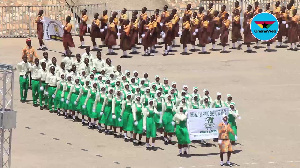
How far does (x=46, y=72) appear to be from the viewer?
3484 cm

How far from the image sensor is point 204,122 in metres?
30.4

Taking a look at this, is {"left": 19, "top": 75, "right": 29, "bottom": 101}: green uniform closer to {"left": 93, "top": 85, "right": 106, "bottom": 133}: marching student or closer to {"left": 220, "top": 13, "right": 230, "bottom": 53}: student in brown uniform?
{"left": 93, "top": 85, "right": 106, "bottom": 133}: marching student

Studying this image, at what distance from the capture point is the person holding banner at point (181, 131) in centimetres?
2967

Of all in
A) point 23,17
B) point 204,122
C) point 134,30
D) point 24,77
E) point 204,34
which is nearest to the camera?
point 204,122

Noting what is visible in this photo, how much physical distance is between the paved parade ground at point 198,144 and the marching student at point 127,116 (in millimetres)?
413

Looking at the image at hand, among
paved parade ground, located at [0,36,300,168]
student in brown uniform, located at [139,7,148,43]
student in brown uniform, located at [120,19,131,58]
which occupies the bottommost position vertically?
paved parade ground, located at [0,36,300,168]

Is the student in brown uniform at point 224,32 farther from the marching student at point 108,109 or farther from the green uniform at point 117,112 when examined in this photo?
the green uniform at point 117,112

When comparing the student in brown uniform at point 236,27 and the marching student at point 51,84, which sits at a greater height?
the student in brown uniform at point 236,27

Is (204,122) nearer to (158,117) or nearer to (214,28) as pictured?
(158,117)

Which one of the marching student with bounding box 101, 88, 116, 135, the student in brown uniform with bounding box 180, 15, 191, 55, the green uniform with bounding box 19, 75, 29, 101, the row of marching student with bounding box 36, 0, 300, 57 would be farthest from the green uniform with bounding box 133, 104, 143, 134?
the student in brown uniform with bounding box 180, 15, 191, 55

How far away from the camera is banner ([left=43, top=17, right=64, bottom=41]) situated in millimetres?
41188

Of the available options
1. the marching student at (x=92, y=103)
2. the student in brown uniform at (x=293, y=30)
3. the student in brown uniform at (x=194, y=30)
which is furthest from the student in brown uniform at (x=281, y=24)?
the marching student at (x=92, y=103)

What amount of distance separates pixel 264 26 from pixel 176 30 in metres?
3.83

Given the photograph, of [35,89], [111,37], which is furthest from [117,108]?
[111,37]
